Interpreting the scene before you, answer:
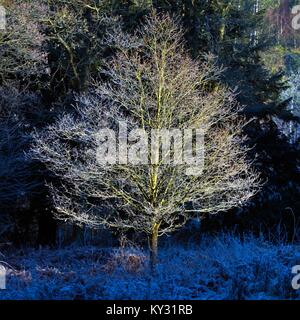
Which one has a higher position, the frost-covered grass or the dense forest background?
the dense forest background

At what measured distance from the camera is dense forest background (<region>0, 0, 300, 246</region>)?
645 inches

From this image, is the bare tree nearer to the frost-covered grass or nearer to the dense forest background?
the dense forest background

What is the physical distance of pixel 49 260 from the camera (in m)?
15.1

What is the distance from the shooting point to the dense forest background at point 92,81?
16.4 m

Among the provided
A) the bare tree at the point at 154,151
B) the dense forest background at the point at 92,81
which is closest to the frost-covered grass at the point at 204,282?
the bare tree at the point at 154,151

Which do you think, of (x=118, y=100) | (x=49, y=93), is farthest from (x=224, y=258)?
(x=49, y=93)

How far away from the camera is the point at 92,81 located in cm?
1727

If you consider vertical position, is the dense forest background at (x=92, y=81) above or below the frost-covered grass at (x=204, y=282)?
above

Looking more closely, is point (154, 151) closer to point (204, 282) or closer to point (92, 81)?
point (92, 81)

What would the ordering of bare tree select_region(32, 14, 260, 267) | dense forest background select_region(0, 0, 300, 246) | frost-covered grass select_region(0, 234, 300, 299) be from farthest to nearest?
dense forest background select_region(0, 0, 300, 246) < bare tree select_region(32, 14, 260, 267) < frost-covered grass select_region(0, 234, 300, 299)

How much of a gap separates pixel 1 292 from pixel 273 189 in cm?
1143

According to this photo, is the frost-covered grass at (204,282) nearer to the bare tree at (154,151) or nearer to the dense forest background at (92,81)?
the bare tree at (154,151)

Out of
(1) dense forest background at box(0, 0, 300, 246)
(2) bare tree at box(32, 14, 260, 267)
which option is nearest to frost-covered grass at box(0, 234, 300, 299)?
(2) bare tree at box(32, 14, 260, 267)
